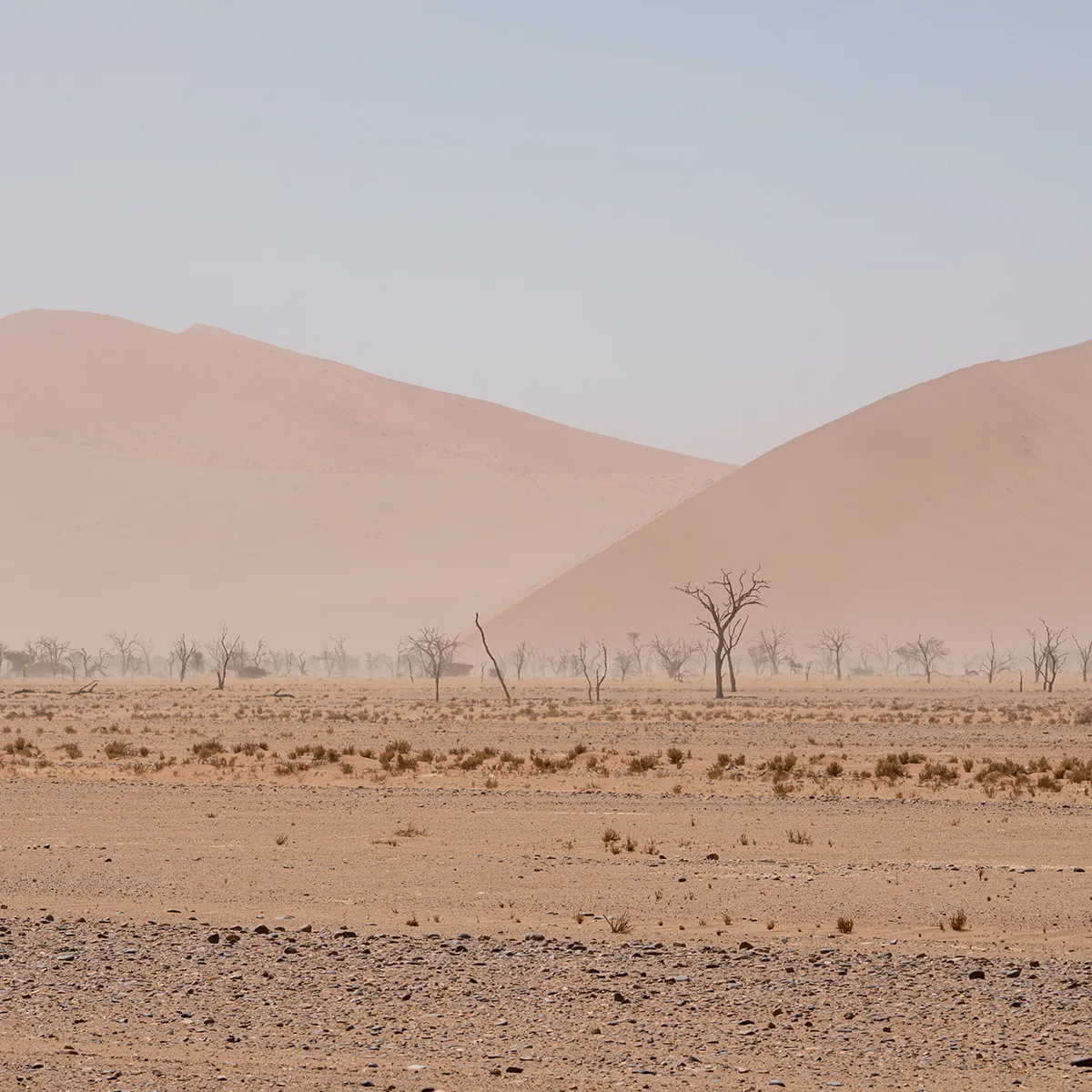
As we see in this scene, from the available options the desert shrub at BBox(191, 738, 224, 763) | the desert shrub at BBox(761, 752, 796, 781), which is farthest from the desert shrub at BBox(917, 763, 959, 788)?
the desert shrub at BBox(191, 738, 224, 763)

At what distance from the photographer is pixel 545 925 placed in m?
12.7

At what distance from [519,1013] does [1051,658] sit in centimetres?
7020

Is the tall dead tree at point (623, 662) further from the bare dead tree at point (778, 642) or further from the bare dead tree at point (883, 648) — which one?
the bare dead tree at point (883, 648)

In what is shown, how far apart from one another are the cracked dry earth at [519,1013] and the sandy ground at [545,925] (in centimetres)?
3

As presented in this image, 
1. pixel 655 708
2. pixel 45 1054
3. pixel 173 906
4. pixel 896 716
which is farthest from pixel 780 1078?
pixel 655 708

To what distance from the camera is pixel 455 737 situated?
38719mm

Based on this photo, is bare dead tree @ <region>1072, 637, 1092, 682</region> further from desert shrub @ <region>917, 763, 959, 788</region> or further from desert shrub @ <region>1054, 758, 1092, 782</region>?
desert shrub @ <region>917, 763, 959, 788</region>

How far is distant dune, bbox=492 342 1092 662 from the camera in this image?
124 meters

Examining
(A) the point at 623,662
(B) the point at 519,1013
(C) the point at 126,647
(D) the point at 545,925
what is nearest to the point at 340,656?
(C) the point at 126,647

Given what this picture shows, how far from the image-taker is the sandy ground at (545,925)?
8.68 m

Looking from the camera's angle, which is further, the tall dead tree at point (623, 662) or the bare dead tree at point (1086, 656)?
the tall dead tree at point (623, 662)

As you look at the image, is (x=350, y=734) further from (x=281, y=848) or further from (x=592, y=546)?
(x=592, y=546)

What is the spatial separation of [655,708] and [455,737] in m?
18.3

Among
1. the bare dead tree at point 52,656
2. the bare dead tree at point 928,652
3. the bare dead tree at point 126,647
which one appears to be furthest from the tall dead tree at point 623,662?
the bare dead tree at point 52,656
